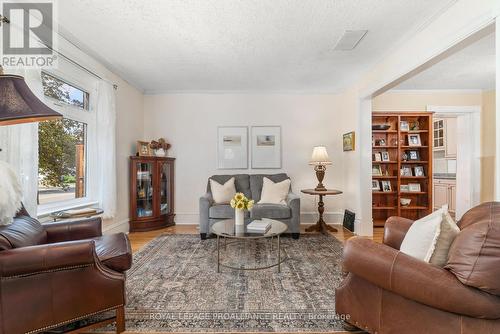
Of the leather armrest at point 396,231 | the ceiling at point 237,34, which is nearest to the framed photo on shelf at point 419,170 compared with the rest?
the ceiling at point 237,34

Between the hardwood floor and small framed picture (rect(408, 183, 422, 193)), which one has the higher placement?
small framed picture (rect(408, 183, 422, 193))

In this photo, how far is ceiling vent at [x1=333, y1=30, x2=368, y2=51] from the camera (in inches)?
102

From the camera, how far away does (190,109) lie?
4742mm

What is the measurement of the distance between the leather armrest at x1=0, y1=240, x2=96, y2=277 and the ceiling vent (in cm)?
297

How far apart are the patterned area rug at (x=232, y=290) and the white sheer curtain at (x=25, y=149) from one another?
118cm

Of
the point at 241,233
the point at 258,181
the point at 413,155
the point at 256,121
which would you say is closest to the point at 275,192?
the point at 258,181

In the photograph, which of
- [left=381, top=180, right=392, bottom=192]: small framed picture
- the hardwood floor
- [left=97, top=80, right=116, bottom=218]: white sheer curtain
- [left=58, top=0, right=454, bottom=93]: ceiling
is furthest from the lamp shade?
[left=381, top=180, right=392, bottom=192]: small framed picture

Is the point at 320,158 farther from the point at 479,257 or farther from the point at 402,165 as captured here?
the point at 479,257

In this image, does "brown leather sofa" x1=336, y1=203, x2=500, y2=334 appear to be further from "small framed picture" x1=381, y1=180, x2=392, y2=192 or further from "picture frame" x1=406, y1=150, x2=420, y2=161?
"picture frame" x1=406, y1=150, x2=420, y2=161

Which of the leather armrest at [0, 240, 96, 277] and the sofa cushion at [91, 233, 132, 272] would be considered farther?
→ the sofa cushion at [91, 233, 132, 272]

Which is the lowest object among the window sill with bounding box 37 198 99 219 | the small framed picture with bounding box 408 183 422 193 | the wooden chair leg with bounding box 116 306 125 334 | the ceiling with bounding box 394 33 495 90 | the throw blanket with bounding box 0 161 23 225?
the wooden chair leg with bounding box 116 306 125 334

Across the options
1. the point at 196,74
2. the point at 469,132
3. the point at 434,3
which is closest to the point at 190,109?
the point at 196,74

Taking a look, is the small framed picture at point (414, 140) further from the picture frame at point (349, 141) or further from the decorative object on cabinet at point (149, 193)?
the decorative object on cabinet at point (149, 193)

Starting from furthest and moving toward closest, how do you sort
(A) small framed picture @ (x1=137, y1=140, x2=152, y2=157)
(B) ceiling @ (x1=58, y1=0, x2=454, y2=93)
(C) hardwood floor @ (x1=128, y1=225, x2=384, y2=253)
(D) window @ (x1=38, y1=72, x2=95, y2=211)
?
(A) small framed picture @ (x1=137, y1=140, x2=152, y2=157) → (C) hardwood floor @ (x1=128, y1=225, x2=384, y2=253) → (D) window @ (x1=38, y1=72, x2=95, y2=211) → (B) ceiling @ (x1=58, y1=0, x2=454, y2=93)
